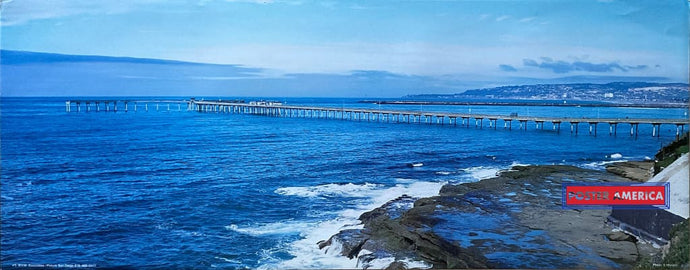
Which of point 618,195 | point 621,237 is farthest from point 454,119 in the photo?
point 621,237

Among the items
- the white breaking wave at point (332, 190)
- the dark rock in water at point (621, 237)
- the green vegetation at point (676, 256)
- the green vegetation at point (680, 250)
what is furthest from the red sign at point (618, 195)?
the white breaking wave at point (332, 190)

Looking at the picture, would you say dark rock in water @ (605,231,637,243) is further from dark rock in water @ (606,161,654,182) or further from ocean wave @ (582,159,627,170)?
ocean wave @ (582,159,627,170)

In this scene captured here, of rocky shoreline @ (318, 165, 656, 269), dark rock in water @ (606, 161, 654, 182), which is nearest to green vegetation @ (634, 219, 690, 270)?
rocky shoreline @ (318, 165, 656, 269)

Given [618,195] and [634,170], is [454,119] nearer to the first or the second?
[634,170]

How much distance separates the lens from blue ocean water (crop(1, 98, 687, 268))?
11.4m

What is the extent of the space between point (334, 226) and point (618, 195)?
283 inches

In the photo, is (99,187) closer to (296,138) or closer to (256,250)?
(256,250)

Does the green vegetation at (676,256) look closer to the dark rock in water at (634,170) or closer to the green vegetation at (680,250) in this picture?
the green vegetation at (680,250)

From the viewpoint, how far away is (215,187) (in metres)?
17.6

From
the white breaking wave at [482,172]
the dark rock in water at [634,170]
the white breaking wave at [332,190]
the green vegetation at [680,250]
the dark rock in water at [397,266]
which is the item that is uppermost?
the green vegetation at [680,250]

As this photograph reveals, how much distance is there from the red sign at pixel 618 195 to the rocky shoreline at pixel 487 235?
1.15 ft

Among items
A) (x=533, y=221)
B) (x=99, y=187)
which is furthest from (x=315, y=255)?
(x=99, y=187)

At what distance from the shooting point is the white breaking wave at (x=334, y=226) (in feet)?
33.7

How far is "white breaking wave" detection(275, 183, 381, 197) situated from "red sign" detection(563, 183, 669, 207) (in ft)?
21.4
